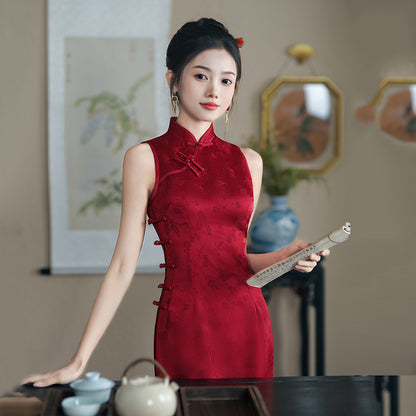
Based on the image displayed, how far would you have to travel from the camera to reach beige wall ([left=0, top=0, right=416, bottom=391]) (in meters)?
3.02

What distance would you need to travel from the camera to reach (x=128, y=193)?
1.56m

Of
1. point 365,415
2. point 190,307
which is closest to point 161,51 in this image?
point 190,307

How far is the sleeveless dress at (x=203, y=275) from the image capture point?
1523mm

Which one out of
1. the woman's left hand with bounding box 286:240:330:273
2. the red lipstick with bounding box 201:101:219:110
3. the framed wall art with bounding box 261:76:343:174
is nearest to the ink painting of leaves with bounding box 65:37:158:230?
the framed wall art with bounding box 261:76:343:174

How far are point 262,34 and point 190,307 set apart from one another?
198cm

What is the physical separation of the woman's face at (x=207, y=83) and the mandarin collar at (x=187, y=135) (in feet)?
0.21

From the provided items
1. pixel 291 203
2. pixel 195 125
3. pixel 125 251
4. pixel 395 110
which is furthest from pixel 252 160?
pixel 395 110

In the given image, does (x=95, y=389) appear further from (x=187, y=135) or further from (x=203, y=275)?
(x=187, y=135)

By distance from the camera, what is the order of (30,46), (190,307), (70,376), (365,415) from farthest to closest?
(30,46), (190,307), (70,376), (365,415)

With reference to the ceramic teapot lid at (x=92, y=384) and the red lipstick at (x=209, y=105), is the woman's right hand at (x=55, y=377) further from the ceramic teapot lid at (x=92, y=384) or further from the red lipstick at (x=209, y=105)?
the red lipstick at (x=209, y=105)

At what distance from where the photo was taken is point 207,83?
1.55m

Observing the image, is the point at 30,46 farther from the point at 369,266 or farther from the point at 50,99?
the point at 369,266

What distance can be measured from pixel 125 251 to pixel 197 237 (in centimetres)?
20

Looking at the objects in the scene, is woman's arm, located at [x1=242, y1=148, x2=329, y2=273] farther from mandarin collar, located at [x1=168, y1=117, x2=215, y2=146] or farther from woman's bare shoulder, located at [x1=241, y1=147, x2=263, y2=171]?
mandarin collar, located at [x1=168, y1=117, x2=215, y2=146]
